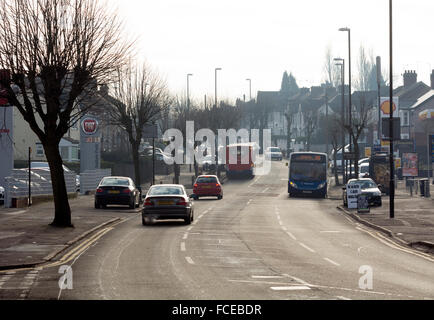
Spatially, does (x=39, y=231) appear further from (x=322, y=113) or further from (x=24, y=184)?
(x=322, y=113)

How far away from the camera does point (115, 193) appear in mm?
39062

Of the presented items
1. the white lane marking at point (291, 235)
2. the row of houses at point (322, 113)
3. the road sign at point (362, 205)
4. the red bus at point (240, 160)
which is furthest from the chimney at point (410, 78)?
the white lane marking at point (291, 235)

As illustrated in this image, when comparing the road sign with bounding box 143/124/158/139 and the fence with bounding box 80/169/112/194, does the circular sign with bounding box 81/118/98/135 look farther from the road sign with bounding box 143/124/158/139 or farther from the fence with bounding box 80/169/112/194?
the road sign with bounding box 143/124/158/139

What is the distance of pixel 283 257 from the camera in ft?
64.0

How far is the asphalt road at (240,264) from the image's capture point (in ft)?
43.5

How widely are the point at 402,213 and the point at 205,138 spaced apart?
183 feet

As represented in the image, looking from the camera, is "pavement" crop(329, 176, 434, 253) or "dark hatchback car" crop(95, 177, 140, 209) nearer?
"pavement" crop(329, 176, 434, 253)

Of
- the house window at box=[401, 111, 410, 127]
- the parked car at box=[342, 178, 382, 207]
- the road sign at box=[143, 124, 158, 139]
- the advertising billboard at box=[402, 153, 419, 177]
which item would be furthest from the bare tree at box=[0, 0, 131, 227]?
the house window at box=[401, 111, 410, 127]

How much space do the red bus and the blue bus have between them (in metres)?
18.4

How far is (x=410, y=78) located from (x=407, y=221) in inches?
3296

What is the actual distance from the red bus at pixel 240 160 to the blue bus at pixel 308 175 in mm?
18424

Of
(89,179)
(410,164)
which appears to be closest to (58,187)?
(89,179)

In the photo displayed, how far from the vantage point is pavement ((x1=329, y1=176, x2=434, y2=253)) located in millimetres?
24405
